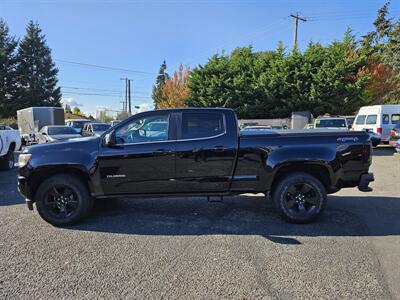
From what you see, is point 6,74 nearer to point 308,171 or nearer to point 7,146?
point 7,146

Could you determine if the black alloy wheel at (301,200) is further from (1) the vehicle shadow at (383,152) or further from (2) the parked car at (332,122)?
(2) the parked car at (332,122)

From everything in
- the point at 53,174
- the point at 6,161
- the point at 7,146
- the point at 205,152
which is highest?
the point at 205,152

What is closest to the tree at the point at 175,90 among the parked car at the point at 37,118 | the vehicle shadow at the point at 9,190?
the parked car at the point at 37,118

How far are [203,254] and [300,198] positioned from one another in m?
2.02

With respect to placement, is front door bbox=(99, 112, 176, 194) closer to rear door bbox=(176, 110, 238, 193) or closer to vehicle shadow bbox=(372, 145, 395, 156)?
rear door bbox=(176, 110, 238, 193)

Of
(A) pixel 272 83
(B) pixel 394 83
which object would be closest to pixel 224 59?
(A) pixel 272 83

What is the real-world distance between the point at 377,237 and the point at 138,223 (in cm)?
370

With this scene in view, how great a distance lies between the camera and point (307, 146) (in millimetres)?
4629

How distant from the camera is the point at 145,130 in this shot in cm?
483

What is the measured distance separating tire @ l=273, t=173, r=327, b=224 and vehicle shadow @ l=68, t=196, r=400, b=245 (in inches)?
6.4

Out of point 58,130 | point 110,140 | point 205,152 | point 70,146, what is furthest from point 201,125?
point 58,130


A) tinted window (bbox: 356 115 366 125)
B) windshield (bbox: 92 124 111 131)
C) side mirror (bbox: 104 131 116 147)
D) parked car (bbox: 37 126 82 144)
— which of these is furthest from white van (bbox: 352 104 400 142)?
parked car (bbox: 37 126 82 144)

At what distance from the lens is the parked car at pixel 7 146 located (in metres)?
9.57

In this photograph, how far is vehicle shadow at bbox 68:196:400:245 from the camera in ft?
14.6
